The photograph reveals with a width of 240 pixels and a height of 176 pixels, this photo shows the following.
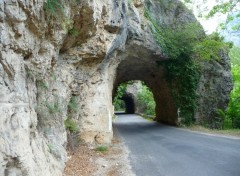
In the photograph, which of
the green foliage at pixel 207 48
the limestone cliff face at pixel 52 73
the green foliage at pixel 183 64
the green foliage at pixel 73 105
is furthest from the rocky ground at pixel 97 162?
the green foliage at pixel 207 48

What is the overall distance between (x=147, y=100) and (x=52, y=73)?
3148 centimetres

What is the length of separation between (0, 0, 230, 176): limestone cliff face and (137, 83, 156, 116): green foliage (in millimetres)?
20807

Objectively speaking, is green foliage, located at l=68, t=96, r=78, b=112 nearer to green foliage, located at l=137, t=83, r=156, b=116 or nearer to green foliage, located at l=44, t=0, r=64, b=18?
green foliage, located at l=44, t=0, r=64, b=18

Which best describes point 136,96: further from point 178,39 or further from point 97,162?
point 97,162

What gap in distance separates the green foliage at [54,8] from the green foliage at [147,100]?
29.2 metres

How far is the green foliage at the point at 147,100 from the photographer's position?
36.3 meters

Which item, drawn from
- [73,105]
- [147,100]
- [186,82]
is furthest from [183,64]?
[147,100]

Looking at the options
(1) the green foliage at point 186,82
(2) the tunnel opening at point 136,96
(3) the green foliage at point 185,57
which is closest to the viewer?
(3) the green foliage at point 185,57

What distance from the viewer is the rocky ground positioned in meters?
7.60

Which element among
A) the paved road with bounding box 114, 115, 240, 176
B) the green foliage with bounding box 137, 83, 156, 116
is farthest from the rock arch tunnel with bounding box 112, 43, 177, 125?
the green foliage with bounding box 137, 83, 156, 116

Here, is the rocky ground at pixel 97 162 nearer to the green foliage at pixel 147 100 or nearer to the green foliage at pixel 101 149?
the green foliage at pixel 101 149

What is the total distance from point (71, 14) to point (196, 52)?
13308 millimetres

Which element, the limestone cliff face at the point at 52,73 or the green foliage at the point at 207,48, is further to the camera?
the green foliage at the point at 207,48

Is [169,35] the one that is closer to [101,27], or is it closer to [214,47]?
[214,47]
